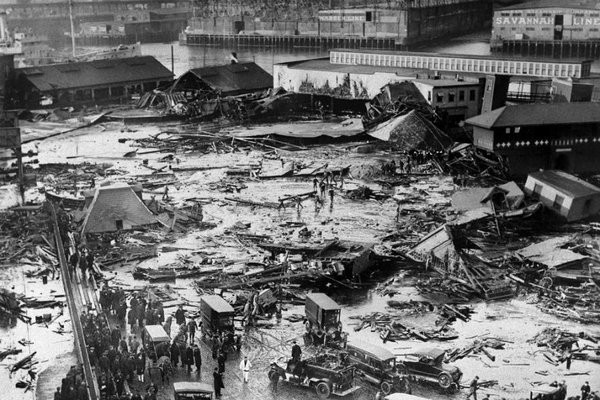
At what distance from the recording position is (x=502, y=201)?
3431 cm

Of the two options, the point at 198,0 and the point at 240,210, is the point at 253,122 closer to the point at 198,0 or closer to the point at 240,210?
the point at 240,210

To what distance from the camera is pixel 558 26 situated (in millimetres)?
100562

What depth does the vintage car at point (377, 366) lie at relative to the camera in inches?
745

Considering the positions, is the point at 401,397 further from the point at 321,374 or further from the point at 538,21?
the point at 538,21

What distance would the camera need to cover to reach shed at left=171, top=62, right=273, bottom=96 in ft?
216

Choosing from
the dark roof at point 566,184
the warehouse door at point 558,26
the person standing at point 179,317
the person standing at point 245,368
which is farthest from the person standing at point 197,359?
the warehouse door at point 558,26

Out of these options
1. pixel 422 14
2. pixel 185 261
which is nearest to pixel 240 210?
pixel 185 261

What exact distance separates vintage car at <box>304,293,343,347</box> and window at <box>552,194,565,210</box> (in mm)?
15477

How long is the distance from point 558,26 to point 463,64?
138 feet

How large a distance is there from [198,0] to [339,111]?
79333 mm

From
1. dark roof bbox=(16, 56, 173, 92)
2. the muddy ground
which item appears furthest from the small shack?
dark roof bbox=(16, 56, 173, 92)

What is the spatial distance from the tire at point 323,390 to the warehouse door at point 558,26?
91458 mm

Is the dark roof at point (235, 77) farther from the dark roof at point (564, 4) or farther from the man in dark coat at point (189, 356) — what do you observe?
the man in dark coat at point (189, 356)

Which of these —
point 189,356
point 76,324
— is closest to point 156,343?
point 189,356
